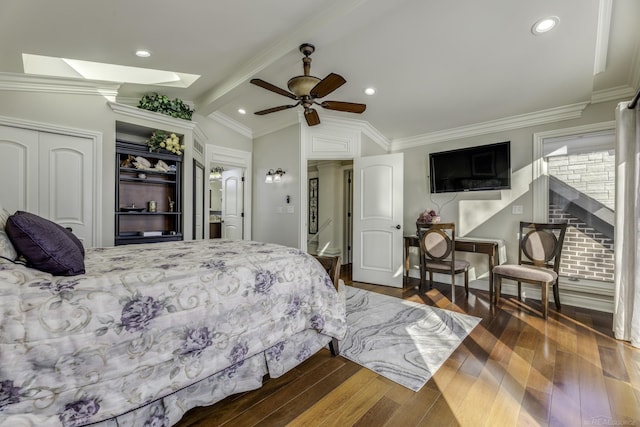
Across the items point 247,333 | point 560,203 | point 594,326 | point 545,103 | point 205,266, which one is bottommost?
point 594,326

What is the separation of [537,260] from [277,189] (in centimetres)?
370

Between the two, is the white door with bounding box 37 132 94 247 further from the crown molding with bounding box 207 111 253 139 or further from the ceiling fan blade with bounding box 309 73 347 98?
the ceiling fan blade with bounding box 309 73 347 98

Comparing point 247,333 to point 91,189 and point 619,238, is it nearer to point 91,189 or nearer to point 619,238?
point 91,189

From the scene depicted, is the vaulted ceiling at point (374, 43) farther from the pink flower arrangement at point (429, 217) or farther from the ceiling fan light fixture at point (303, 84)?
the pink flower arrangement at point (429, 217)

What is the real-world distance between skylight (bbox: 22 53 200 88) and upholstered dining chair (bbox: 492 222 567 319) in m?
4.24

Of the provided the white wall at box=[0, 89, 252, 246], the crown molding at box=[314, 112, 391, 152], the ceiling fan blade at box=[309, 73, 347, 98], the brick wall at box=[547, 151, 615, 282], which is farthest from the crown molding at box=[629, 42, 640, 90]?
the white wall at box=[0, 89, 252, 246]

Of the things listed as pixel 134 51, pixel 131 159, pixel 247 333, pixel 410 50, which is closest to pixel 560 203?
pixel 410 50

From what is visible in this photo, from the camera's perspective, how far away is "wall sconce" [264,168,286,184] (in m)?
4.64

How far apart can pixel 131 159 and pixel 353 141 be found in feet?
9.92

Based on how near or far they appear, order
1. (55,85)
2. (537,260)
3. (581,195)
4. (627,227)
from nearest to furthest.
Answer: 1. (627,227)
2. (55,85)
3. (537,260)
4. (581,195)

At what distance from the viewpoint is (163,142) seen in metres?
3.51

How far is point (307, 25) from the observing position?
2221 mm

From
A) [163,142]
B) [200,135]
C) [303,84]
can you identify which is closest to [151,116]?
[163,142]

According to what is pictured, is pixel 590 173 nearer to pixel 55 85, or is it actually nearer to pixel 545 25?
pixel 545 25
